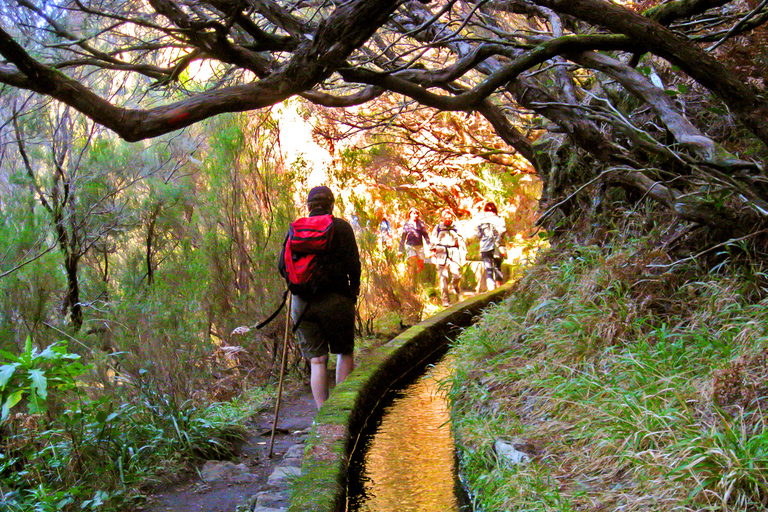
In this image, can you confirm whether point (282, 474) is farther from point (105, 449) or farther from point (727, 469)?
point (727, 469)

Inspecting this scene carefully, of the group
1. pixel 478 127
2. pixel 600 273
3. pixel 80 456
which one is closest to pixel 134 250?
pixel 80 456

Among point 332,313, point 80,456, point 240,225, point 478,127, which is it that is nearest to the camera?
point 80,456

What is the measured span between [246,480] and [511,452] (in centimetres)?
188

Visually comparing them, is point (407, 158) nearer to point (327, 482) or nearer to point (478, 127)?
point (478, 127)

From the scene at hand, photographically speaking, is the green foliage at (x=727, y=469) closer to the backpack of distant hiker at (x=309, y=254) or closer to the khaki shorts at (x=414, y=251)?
the backpack of distant hiker at (x=309, y=254)

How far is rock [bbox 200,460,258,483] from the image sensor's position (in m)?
4.76

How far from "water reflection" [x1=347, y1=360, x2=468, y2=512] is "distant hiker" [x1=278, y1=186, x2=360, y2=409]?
78 centimetres

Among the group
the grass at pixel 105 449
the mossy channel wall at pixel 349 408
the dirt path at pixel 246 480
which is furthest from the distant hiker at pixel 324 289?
the grass at pixel 105 449

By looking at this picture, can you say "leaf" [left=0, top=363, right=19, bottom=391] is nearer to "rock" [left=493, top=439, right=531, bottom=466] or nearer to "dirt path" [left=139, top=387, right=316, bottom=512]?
Result: "dirt path" [left=139, top=387, right=316, bottom=512]

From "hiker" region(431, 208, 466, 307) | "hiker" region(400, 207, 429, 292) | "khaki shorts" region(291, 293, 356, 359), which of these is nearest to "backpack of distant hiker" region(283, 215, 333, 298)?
"khaki shorts" region(291, 293, 356, 359)

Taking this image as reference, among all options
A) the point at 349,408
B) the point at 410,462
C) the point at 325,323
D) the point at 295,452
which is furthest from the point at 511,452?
the point at 325,323

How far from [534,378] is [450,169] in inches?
456

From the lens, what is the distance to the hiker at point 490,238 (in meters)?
12.9

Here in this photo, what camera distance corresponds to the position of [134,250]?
9828 millimetres
